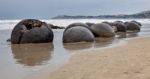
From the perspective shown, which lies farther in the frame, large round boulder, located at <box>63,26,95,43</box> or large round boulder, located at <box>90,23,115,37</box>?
large round boulder, located at <box>90,23,115,37</box>

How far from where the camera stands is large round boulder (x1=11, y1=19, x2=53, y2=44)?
14.0m

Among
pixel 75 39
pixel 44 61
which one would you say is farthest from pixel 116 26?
pixel 44 61

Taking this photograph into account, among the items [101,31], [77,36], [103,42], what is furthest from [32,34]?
[101,31]

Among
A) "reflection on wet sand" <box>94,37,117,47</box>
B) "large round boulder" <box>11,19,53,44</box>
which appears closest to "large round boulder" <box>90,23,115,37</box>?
"reflection on wet sand" <box>94,37,117,47</box>

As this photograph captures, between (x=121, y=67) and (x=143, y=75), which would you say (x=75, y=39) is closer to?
(x=121, y=67)

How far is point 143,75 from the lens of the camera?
5.41m

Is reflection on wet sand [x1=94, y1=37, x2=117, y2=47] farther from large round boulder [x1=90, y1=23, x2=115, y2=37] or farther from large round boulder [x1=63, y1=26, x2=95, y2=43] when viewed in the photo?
large round boulder [x1=90, y1=23, x2=115, y2=37]

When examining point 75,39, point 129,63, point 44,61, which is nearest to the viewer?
point 129,63

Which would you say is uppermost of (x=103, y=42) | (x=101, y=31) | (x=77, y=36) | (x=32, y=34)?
(x=32, y=34)

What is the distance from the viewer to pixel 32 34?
13992mm

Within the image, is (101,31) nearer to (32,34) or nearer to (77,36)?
(77,36)

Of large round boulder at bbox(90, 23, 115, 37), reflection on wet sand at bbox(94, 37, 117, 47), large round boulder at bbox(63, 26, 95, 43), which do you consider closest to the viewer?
reflection on wet sand at bbox(94, 37, 117, 47)

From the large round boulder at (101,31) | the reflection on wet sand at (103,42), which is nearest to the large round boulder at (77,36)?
the reflection on wet sand at (103,42)

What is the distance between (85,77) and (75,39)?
8352 mm
